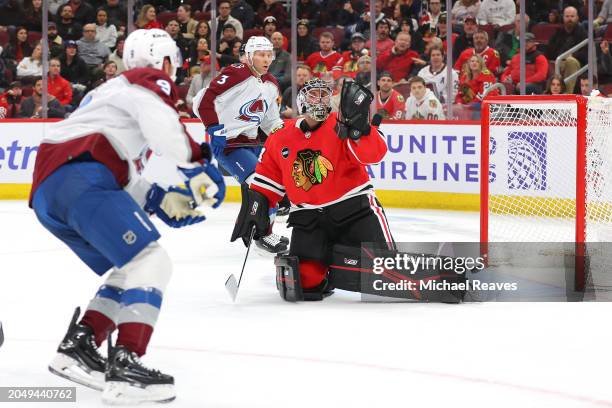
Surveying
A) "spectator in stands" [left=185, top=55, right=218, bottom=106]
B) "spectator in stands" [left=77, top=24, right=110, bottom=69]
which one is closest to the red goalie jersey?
"spectator in stands" [left=185, top=55, right=218, bottom=106]

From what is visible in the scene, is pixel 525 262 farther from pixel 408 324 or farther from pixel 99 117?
pixel 99 117

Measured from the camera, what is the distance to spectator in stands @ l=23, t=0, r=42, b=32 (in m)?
9.55

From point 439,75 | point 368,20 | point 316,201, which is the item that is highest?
point 368,20

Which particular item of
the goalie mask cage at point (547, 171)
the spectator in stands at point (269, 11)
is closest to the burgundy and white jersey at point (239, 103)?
the goalie mask cage at point (547, 171)

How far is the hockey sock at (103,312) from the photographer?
121 inches

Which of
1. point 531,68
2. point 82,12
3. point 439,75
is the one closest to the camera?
point 531,68

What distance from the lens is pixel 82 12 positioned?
9852 mm

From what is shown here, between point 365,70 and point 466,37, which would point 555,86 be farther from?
point 365,70

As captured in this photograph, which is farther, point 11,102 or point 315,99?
point 11,102

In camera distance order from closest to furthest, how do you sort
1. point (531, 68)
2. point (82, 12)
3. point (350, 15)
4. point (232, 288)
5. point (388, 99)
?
1. point (232, 288)
2. point (531, 68)
3. point (388, 99)
4. point (350, 15)
5. point (82, 12)

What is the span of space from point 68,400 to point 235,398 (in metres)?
0.46

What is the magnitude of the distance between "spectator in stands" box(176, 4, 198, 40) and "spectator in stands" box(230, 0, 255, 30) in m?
0.37

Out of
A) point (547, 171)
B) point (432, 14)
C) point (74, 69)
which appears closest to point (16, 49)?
point (74, 69)

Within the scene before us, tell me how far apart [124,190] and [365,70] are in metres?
5.78
